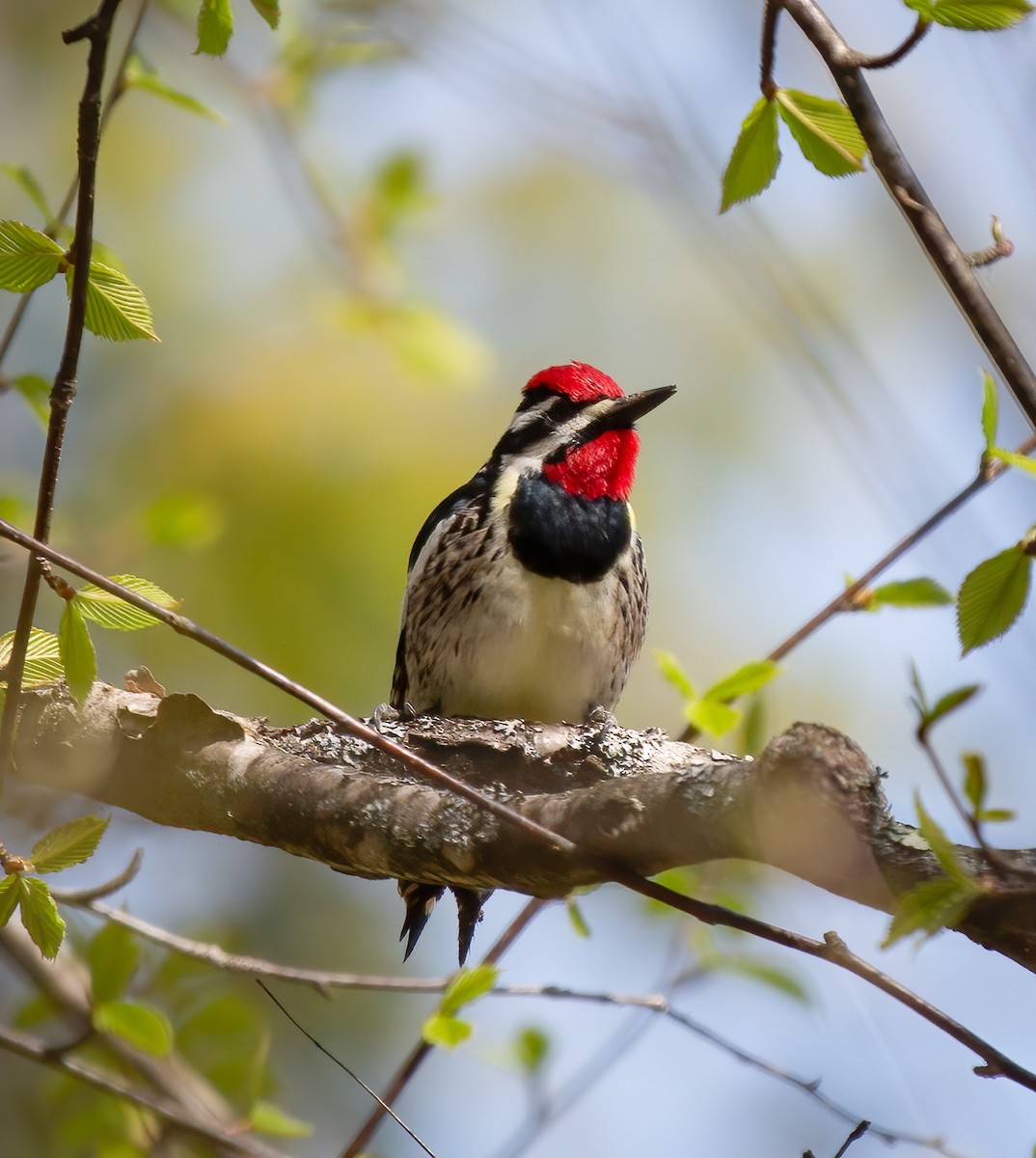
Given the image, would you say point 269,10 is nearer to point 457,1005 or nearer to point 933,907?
point 933,907

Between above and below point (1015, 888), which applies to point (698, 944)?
below

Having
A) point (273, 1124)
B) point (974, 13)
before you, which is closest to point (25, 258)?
point (974, 13)

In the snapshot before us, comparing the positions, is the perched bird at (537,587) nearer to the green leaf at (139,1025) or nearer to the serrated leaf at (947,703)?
the green leaf at (139,1025)

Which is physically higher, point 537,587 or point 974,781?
point 974,781

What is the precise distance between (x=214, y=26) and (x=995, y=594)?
3.71ft

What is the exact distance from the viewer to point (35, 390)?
91.4 inches

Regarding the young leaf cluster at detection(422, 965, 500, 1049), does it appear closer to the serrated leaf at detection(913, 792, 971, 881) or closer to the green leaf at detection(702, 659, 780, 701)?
the green leaf at detection(702, 659, 780, 701)

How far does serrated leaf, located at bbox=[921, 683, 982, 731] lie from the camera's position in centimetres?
124

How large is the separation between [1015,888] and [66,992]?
237cm

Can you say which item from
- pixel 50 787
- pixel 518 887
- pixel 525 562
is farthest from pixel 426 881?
pixel 525 562

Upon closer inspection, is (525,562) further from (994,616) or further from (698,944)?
(994,616)

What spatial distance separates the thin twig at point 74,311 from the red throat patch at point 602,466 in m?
2.13

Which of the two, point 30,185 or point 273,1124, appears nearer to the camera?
point 30,185

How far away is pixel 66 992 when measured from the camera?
304 centimetres
